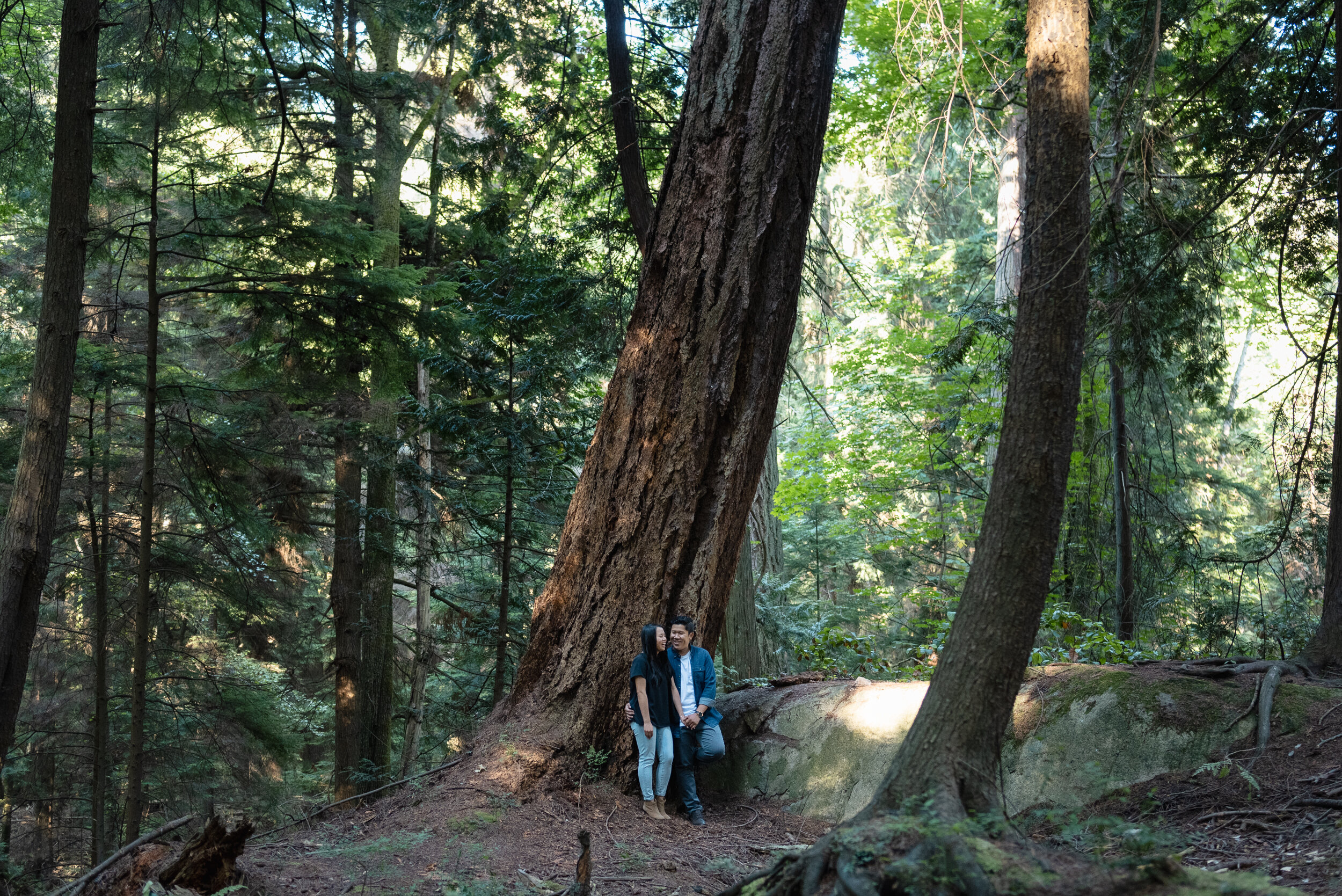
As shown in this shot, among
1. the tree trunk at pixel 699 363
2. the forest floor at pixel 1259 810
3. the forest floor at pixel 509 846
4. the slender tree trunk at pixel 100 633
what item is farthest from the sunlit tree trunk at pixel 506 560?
the forest floor at pixel 1259 810

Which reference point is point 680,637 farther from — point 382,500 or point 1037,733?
point 382,500

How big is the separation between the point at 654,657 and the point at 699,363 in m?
2.19

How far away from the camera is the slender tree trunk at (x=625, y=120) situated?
7.82m

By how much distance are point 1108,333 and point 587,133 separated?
5953 millimetres

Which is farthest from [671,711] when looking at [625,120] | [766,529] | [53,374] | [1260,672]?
[766,529]

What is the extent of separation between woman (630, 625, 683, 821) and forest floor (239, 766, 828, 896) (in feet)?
0.50

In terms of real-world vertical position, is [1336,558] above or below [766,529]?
below

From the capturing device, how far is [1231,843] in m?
4.05

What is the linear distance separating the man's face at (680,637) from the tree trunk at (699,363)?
0.21 metres

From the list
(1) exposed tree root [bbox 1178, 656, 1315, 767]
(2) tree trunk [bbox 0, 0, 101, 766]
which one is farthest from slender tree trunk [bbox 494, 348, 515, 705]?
(1) exposed tree root [bbox 1178, 656, 1315, 767]

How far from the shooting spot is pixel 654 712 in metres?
6.29

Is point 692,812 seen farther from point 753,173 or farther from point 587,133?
point 587,133

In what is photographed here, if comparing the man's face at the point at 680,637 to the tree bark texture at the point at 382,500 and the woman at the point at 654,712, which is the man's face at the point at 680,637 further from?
the tree bark texture at the point at 382,500

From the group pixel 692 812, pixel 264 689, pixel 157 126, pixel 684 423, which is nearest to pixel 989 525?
pixel 684 423
